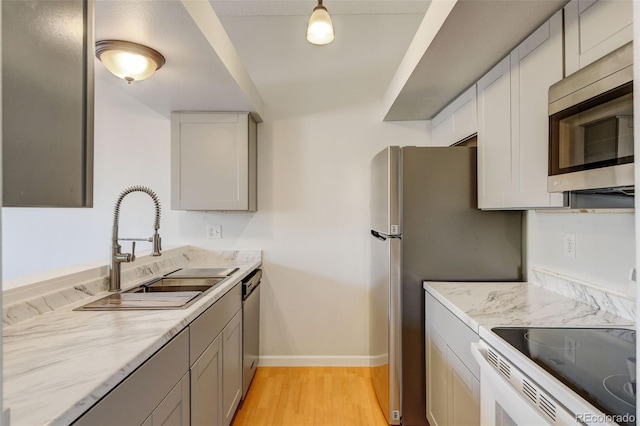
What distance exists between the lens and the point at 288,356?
9.29 feet

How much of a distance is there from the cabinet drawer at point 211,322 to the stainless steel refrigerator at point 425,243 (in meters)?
0.92

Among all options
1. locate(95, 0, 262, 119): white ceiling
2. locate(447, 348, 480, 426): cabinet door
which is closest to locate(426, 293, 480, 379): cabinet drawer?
locate(447, 348, 480, 426): cabinet door

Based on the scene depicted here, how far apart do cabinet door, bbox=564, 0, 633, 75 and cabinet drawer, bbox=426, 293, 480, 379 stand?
3.49 ft

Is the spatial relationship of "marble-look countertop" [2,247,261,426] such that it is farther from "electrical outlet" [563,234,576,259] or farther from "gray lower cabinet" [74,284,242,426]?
"electrical outlet" [563,234,576,259]

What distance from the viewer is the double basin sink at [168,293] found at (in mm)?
1420

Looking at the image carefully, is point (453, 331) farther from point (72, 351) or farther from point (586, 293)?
point (72, 351)

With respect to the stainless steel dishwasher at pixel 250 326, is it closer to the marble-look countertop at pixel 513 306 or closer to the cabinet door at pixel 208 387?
the cabinet door at pixel 208 387

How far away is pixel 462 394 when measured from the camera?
56.7 inches

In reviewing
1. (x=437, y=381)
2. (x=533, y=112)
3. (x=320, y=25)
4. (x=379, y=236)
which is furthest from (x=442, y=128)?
(x=437, y=381)

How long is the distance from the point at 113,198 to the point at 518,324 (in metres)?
2.91

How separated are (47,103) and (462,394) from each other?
168cm

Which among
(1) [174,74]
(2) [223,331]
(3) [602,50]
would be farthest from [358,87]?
(2) [223,331]

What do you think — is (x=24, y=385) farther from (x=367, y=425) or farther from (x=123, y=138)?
(x=123, y=138)

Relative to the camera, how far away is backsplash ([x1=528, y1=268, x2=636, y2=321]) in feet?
4.37
